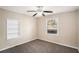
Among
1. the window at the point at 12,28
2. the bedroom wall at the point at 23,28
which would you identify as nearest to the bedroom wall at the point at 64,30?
the bedroom wall at the point at 23,28

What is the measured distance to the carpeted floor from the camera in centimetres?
128

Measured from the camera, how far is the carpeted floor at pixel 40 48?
4.20ft

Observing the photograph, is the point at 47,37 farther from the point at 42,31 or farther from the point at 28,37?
the point at 28,37

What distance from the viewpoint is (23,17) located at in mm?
1479

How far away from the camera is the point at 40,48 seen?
1326 millimetres

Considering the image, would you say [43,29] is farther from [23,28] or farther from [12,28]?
[12,28]

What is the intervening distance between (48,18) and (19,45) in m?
0.82

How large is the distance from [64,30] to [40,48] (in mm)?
602

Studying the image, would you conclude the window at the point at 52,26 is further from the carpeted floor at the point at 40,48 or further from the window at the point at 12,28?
the window at the point at 12,28

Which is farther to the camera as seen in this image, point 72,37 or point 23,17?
point 23,17

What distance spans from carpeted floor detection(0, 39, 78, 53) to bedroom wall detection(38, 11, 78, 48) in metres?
0.10


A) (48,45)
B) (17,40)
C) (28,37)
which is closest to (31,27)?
(28,37)

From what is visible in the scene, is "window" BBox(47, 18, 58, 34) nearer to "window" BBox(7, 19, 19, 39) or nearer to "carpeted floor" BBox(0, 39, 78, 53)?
"carpeted floor" BBox(0, 39, 78, 53)
